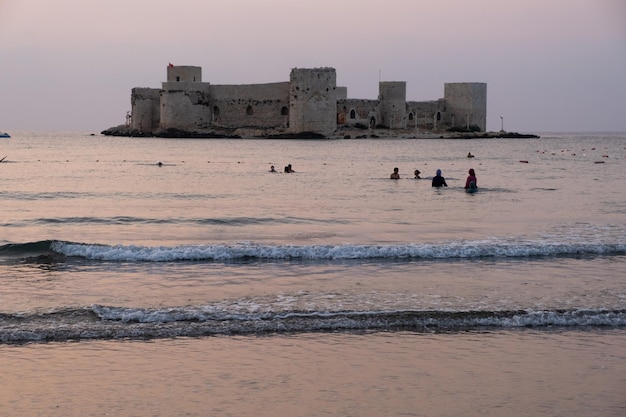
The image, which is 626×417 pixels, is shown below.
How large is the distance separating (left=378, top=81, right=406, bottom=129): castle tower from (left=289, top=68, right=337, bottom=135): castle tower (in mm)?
6488

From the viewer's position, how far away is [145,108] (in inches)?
2530

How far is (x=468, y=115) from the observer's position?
65625 mm

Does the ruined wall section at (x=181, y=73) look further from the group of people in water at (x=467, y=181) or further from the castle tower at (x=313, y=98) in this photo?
the group of people in water at (x=467, y=181)

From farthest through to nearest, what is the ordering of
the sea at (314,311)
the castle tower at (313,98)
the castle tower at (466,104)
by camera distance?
the castle tower at (466,104) → the castle tower at (313,98) → the sea at (314,311)

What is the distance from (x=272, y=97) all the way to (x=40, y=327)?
2126 inches

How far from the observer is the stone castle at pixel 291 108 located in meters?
56.0

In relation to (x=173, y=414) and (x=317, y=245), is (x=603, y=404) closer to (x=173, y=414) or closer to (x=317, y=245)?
(x=173, y=414)

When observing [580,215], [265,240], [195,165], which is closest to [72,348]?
[265,240]

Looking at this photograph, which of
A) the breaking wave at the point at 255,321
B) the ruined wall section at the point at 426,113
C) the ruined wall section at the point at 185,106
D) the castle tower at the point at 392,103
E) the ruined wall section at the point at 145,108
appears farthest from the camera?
the ruined wall section at the point at 426,113

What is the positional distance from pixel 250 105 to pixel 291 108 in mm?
5626

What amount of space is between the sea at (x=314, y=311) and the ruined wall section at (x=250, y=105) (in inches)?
1708

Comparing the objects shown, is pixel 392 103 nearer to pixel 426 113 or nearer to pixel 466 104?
pixel 426 113

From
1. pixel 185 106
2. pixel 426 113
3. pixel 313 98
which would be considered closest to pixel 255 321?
pixel 313 98

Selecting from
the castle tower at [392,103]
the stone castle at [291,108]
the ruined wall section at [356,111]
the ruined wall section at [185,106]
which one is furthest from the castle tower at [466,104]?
the ruined wall section at [185,106]
